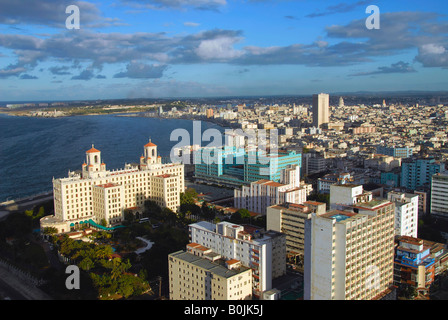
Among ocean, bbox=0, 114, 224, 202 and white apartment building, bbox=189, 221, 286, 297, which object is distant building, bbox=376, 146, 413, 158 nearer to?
ocean, bbox=0, 114, 224, 202

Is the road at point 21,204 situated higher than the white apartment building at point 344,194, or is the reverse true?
the white apartment building at point 344,194

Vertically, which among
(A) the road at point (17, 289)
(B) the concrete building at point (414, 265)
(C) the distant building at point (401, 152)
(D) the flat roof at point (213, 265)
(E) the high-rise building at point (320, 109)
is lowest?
(A) the road at point (17, 289)

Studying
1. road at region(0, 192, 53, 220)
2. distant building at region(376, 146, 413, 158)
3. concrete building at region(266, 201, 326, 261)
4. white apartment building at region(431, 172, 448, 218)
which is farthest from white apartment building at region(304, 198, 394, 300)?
distant building at region(376, 146, 413, 158)

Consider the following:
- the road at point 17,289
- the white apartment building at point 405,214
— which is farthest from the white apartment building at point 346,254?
the road at point 17,289

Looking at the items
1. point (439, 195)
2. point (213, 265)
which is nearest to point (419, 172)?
point (439, 195)

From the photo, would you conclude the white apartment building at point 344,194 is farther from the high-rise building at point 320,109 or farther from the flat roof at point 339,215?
the high-rise building at point 320,109

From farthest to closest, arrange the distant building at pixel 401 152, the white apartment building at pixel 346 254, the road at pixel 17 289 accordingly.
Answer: the distant building at pixel 401 152, the road at pixel 17 289, the white apartment building at pixel 346 254

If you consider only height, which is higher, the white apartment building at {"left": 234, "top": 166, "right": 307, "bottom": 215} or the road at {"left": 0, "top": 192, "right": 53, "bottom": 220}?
the white apartment building at {"left": 234, "top": 166, "right": 307, "bottom": 215}
